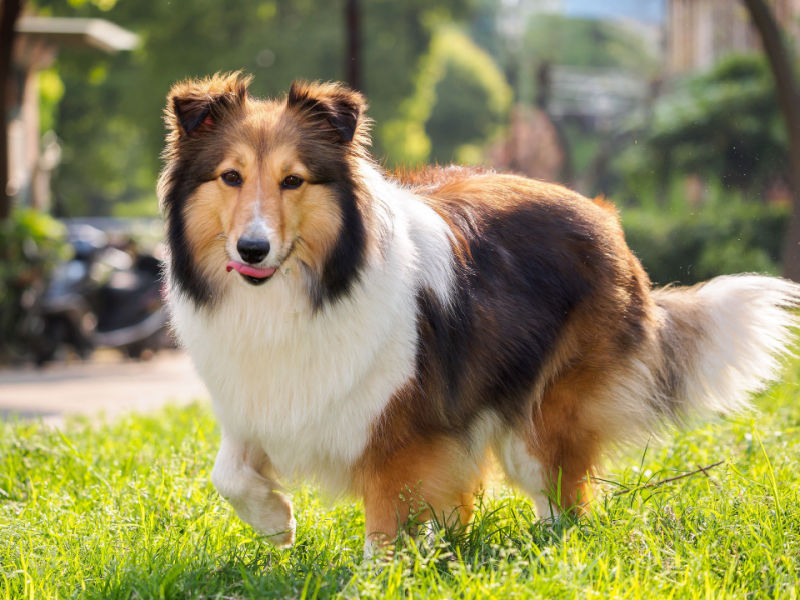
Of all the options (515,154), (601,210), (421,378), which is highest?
(601,210)

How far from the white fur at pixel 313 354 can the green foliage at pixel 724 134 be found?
15.1m

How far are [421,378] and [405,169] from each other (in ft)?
4.43

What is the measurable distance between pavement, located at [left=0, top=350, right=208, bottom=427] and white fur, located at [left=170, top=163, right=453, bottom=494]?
3743mm

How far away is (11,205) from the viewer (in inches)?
483

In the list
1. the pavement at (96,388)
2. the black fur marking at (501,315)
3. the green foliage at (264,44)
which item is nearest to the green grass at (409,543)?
the black fur marking at (501,315)

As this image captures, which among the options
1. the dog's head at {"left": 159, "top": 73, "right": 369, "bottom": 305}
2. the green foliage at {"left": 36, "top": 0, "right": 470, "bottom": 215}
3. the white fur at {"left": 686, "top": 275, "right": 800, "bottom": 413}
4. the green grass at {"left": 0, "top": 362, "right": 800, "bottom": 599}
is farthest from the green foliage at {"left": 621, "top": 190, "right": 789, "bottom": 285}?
the green foliage at {"left": 36, "top": 0, "right": 470, "bottom": 215}

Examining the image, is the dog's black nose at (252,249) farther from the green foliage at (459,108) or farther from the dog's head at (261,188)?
the green foliage at (459,108)

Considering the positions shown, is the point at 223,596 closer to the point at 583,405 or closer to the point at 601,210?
the point at 583,405

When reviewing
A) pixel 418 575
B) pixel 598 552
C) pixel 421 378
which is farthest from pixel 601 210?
pixel 418 575

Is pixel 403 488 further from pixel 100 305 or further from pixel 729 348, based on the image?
pixel 100 305

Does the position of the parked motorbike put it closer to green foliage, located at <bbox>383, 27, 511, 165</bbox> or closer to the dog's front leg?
the dog's front leg

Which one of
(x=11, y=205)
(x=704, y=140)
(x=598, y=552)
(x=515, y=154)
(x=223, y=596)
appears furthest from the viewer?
(x=515, y=154)

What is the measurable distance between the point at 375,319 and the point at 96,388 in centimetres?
743

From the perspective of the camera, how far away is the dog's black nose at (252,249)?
3.40 m
